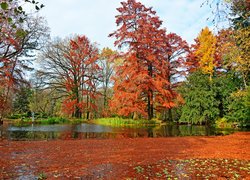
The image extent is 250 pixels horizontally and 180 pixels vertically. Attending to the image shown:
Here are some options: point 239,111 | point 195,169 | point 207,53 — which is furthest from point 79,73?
point 195,169

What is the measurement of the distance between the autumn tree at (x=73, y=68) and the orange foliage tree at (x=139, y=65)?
10.2 m

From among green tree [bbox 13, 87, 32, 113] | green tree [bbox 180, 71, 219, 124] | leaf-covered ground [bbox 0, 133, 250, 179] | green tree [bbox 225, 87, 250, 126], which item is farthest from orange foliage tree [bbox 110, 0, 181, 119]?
green tree [bbox 13, 87, 32, 113]

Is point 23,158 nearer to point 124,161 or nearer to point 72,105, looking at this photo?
point 124,161

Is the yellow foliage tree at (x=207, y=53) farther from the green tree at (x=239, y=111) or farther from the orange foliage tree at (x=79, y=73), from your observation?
the orange foliage tree at (x=79, y=73)

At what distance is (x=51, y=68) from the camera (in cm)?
3381

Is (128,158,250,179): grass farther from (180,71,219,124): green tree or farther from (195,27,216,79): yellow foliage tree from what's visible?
(195,27,216,79): yellow foliage tree

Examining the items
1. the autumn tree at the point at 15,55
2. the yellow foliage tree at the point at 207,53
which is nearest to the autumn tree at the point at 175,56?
the yellow foliage tree at the point at 207,53

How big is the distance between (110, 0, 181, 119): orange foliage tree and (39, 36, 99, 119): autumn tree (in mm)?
10212

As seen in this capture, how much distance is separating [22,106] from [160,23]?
25.3 meters

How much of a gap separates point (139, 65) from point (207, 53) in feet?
29.6

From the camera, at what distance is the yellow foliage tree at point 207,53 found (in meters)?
26.8

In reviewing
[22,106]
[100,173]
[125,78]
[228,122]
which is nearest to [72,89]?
[22,106]

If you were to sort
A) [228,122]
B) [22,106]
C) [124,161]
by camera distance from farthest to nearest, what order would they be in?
1. [22,106]
2. [228,122]
3. [124,161]

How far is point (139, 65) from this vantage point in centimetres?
2395
